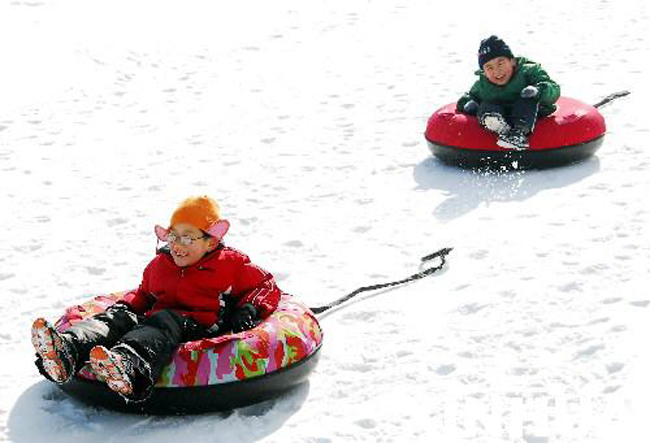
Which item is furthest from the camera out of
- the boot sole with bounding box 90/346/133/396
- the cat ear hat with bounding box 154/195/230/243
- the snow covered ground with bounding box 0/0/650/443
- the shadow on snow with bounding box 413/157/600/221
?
the shadow on snow with bounding box 413/157/600/221

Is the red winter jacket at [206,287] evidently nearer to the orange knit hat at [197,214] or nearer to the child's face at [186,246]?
the child's face at [186,246]

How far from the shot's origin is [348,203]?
28.8 feet

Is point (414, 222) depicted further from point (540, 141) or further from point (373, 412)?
point (373, 412)

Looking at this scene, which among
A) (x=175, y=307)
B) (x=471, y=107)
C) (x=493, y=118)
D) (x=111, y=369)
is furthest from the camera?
(x=471, y=107)

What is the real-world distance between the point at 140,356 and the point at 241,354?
0.50 meters

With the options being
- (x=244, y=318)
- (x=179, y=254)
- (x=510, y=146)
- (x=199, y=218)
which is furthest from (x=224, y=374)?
(x=510, y=146)

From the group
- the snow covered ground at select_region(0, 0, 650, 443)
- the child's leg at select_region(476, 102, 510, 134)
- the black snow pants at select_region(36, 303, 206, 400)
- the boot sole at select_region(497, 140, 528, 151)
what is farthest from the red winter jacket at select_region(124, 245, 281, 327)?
the boot sole at select_region(497, 140, 528, 151)

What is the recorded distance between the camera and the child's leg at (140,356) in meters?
4.97

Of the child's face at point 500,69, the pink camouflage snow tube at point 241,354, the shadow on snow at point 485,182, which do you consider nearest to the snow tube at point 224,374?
the pink camouflage snow tube at point 241,354

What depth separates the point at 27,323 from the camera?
6727mm

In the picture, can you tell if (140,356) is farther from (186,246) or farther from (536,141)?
(536,141)

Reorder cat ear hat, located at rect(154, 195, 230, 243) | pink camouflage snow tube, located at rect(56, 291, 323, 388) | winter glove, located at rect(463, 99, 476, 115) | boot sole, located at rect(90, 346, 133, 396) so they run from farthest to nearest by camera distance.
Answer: winter glove, located at rect(463, 99, 476, 115) → cat ear hat, located at rect(154, 195, 230, 243) → pink camouflage snow tube, located at rect(56, 291, 323, 388) → boot sole, located at rect(90, 346, 133, 396)

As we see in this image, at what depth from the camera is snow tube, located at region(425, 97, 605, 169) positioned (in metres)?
9.09

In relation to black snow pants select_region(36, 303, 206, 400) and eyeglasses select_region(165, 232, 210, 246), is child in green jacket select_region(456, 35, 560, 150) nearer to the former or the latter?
eyeglasses select_region(165, 232, 210, 246)
